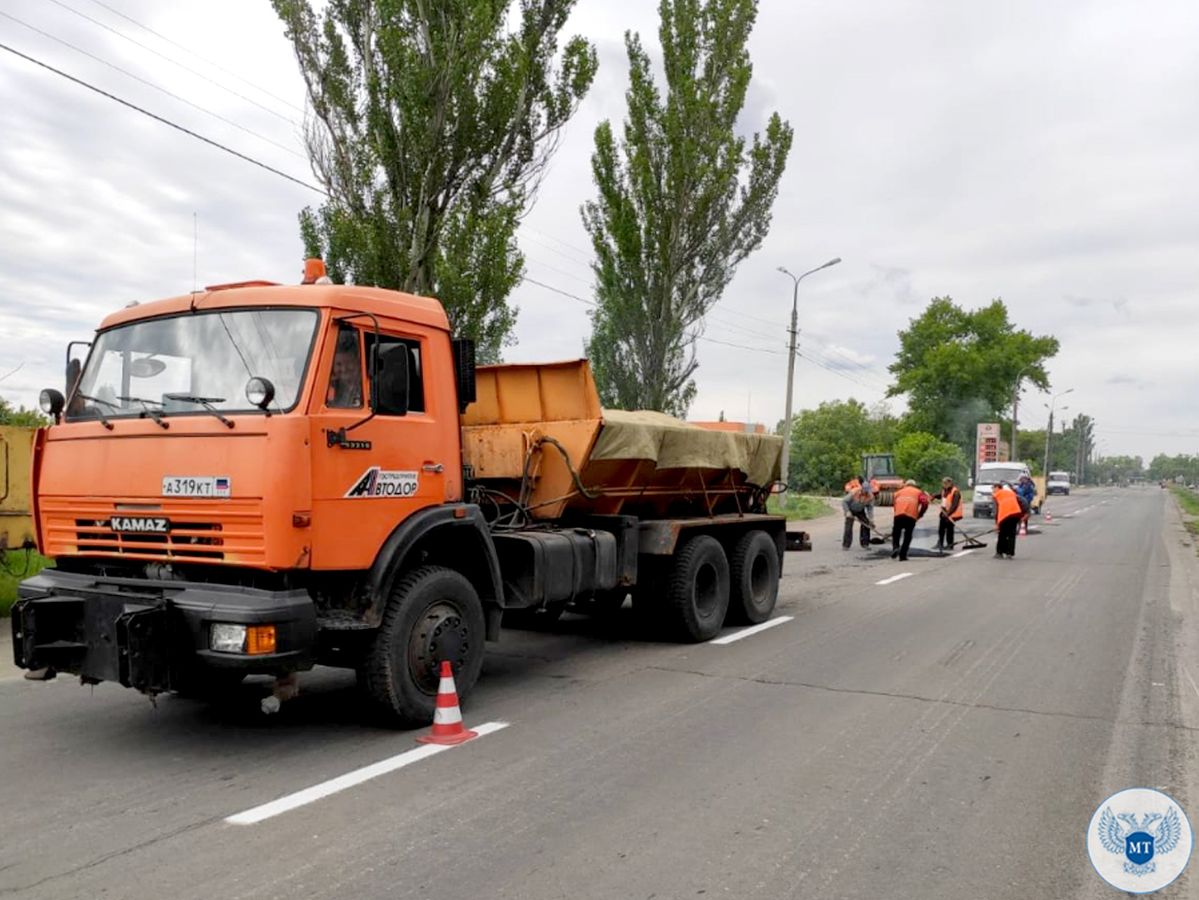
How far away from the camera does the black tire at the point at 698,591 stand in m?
8.59

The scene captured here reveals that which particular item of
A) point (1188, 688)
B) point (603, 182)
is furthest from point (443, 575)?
point (603, 182)

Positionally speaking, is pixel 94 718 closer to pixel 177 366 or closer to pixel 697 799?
pixel 177 366

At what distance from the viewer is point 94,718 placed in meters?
5.92

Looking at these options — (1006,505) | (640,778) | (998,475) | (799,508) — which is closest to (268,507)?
(640,778)

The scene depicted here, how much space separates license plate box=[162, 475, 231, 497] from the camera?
4898 mm

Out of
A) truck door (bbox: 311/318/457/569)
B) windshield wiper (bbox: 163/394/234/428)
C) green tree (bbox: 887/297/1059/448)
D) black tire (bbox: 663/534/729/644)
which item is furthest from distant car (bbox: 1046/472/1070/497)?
windshield wiper (bbox: 163/394/234/428)

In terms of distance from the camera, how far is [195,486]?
16.3ft

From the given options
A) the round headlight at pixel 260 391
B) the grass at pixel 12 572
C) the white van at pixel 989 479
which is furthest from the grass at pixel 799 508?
the round headlight at pixel 260 391

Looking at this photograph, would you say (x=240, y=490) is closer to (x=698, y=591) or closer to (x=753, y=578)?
(x=698, y=591)

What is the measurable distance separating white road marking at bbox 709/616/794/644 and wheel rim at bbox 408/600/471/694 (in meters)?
3.55

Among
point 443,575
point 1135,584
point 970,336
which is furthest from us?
point 970,336

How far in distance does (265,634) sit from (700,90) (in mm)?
22616

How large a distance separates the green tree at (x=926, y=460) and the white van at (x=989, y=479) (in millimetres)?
12280

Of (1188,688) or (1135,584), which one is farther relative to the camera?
(1135,584)
